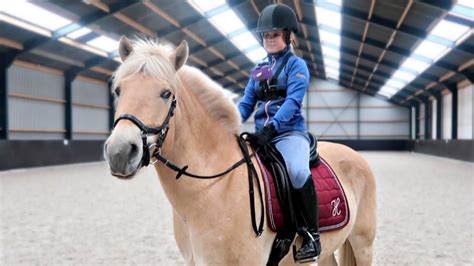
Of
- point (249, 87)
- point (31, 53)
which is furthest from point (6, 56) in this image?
point (249, 87)

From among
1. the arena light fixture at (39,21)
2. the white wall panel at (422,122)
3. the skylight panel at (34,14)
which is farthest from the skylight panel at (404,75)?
the skylight panel at (34,14)

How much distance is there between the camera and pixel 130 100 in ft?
5.49

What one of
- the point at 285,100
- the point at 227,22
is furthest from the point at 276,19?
the point at 227,22

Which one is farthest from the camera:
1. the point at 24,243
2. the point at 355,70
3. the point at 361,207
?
the point at 355,70

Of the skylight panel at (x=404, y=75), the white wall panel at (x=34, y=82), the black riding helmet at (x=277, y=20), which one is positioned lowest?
the black riding helmet at (x=277, y=20)

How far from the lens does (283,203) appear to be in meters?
2.12

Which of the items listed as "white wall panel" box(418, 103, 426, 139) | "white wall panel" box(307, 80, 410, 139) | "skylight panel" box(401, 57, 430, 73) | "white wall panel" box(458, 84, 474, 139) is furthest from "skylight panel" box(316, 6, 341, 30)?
"white wall panel" box(418, 103, 426, 139)

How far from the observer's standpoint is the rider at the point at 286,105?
2169 millimetres

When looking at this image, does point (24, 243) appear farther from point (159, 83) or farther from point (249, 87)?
point (159, 83)

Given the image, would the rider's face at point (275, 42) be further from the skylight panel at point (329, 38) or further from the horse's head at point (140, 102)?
the skylight panel at point (329, 38)

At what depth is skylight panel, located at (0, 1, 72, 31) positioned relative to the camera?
11.6 metres

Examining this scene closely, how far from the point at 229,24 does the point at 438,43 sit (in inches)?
317

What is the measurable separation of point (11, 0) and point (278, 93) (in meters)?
11.4

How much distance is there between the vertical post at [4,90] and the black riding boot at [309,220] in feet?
46.3
